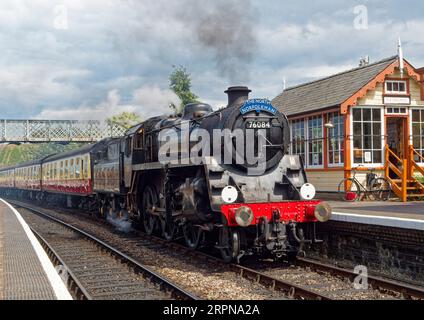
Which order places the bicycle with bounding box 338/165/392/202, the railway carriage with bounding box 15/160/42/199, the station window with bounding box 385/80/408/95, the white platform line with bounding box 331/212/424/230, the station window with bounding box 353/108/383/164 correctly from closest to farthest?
the white platform line with bounding box 331/212/424/230 < the bicycle with bounding box 338/165/392/202 < the station window with bounding box 353/108/383/164 < the station window with bounding box 385/80/408/95 < the railway carriage with bounding box 15/160/42/199

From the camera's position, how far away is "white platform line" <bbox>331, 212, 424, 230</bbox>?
332 inches

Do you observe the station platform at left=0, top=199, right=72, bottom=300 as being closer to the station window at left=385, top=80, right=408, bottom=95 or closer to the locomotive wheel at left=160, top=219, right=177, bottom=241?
the locomotive wheel at left=160, top=219, right=177, bottom=241

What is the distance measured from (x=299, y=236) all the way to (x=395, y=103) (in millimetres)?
8847

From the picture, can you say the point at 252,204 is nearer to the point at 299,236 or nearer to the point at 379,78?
the point at 299,236

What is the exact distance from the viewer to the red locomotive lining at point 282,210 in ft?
29.9

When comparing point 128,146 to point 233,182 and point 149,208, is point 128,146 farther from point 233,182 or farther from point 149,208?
point 233,182

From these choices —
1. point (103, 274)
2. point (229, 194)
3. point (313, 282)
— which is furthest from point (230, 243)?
point (103, 274)

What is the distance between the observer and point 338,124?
1680 centimetres

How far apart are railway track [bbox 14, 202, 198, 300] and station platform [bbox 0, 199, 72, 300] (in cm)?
57

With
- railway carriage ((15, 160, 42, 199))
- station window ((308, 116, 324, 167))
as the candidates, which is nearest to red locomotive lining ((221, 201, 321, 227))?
station window ((308, 116, 324, 167))

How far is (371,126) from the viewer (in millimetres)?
16594

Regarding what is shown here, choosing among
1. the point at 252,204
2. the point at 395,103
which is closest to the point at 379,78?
the point at 395,103

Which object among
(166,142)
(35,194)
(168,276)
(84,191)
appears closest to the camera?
(168,276)

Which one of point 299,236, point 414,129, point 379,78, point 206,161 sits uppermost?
point 379,78
